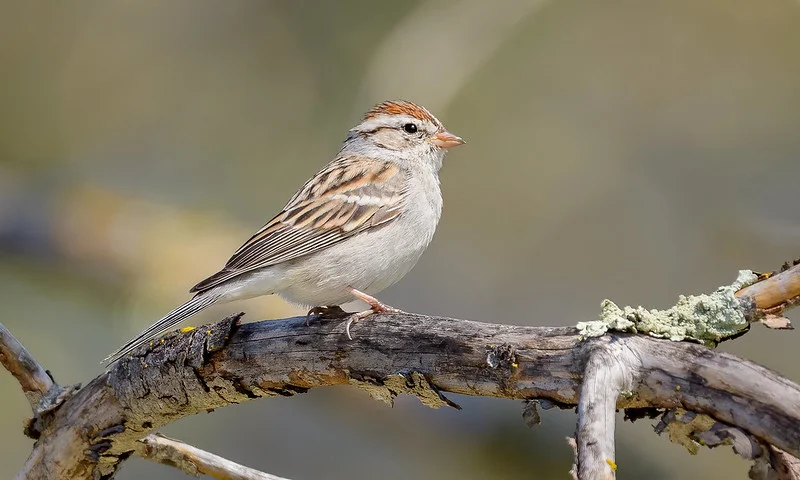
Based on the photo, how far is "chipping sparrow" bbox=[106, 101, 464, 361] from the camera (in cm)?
338

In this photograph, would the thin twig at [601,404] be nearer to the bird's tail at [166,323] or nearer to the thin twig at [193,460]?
the thin twig at [193,460]

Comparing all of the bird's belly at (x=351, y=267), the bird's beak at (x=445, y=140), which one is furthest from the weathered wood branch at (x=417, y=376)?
the bird's beak at (x=445, y=140)

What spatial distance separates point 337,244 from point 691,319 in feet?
5.36

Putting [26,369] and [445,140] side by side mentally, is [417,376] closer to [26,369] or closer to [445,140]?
[26,369]

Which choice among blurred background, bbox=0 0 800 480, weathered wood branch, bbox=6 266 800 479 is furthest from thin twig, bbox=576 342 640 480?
blurred background, bbox=0 0 800 480

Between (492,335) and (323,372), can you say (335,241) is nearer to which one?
(323,372)

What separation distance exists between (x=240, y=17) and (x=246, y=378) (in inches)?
232

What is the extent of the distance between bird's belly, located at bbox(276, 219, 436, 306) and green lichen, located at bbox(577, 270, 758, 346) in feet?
4.62

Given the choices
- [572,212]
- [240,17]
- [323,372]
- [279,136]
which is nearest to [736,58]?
[572,212]

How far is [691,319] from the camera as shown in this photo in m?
2.14

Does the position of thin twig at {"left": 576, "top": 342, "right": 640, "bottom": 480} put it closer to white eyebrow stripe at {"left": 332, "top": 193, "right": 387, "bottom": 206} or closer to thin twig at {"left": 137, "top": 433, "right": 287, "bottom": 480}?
thin twig at {"left": 137, "top": 433, "right": 287, "bottom": 480}

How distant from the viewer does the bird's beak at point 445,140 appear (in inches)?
165

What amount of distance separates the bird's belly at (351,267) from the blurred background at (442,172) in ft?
3.88

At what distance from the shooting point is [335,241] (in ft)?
11.5
